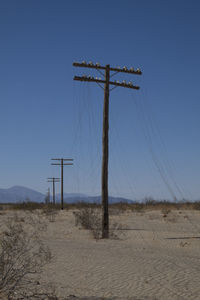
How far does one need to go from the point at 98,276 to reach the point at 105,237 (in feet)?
24.8

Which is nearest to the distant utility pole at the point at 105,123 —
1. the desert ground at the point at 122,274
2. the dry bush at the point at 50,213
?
the desert ground at the point at 122,274

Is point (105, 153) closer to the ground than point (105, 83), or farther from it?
closer to the ground

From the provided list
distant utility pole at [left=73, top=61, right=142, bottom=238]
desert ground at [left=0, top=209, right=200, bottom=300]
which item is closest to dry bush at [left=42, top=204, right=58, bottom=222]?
distant utility pole at [left=73, top=61, right=142, bottom=238]

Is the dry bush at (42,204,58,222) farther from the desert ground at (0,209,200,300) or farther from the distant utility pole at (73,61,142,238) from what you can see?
the desert ground at (0,209,200,300)

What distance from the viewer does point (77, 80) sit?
16.0 meters

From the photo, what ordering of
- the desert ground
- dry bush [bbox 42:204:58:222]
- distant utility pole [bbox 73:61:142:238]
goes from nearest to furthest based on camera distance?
the desert ground
distant utility pole [bbox 73:61:142:238]
dry bush [bbox 42:204:58:222]

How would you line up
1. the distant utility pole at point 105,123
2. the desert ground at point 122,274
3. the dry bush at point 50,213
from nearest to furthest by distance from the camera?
1. the desert ground at point 122,274
2. the distant utility pole at point 105,123
3. the dry bush at point 50,213

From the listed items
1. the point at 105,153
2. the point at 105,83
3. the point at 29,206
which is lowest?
the point at 29,206

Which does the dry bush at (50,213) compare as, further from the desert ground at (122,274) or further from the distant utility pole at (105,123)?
the desert ground at (122,274)

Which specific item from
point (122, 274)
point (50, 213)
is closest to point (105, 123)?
point (122, 274)

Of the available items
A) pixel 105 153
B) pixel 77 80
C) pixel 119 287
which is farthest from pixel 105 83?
pixel 119 287

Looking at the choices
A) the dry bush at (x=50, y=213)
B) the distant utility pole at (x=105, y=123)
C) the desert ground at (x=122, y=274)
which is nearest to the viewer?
the desert ground at (x=122, y=274)

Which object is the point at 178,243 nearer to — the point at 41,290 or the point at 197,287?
the point at 197,287

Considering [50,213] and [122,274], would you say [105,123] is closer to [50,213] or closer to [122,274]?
[122,274]
